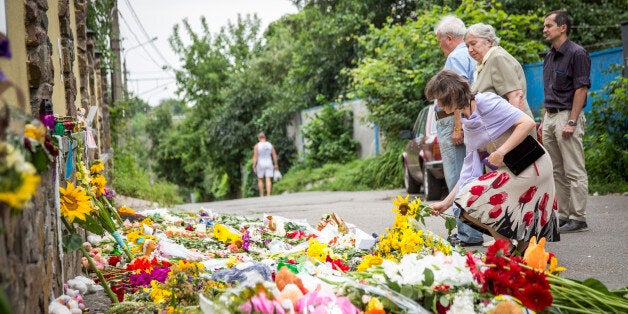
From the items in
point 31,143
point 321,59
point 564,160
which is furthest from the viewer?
point 321,59

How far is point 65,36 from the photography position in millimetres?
6430

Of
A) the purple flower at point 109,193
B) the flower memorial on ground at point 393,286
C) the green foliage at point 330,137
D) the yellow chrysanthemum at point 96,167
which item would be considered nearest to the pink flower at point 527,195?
the flower memorial on ground at point 393,286

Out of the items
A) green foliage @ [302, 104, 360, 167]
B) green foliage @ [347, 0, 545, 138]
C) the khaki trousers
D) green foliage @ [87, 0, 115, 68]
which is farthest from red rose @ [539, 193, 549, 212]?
green foliage @ [302, 104, 360, 167]

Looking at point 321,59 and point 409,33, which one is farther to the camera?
point 321,59

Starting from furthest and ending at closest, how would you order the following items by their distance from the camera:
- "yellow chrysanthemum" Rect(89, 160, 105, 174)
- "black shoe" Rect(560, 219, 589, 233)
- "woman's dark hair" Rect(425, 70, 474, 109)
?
"black shoe" Rect(560, 219, 589, 233) < "yellow chrysanthemum" Rect(89, 160, 105, 174) < "woman's dark hair" Rect(425, 70, 474, 109)

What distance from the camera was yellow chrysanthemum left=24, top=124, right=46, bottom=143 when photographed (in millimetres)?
2543

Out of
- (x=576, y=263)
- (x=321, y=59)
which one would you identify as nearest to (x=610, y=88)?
(x=576, y=263)

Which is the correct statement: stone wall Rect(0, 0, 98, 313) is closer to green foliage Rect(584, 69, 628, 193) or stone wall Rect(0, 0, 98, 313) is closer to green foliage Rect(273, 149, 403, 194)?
green foliage Rect(584, 69, 628, 193)

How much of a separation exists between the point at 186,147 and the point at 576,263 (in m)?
32.3

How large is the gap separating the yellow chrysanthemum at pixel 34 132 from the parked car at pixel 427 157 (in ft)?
28.4

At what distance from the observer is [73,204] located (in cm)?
398

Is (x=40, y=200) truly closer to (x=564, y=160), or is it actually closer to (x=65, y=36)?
(x=65, y=36)

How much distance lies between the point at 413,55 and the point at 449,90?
38.5ft

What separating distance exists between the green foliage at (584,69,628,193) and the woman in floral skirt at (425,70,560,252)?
6.15 metres
